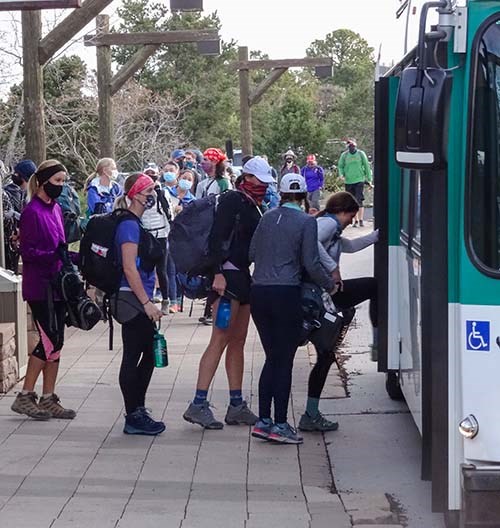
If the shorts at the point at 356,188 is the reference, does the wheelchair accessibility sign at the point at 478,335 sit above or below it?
above

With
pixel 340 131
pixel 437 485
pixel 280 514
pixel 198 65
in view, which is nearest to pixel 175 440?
pixel 280 514

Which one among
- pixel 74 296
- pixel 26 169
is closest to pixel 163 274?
pixel 26 169

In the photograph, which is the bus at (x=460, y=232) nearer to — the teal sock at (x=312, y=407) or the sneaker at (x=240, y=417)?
the teal sock at (x=312, y=407)

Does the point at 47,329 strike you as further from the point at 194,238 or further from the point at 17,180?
the point at 17,180

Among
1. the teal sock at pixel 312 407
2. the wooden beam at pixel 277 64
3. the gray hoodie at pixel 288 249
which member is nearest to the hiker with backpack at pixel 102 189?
the teal sock at pixel 312 407

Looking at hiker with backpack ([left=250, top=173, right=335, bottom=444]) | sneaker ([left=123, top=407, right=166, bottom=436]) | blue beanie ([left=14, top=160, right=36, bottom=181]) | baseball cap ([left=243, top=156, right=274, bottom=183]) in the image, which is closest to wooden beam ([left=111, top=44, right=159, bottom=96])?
blue beanie ([left=14, top=160, right=36, bottom=181])

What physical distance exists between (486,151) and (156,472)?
3.18m

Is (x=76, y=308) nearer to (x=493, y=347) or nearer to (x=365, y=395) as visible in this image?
(x=365, y=395)

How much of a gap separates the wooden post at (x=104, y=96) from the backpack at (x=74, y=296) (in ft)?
39.5

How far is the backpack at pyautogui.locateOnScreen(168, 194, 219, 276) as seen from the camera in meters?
8.33

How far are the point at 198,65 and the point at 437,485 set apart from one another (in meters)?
54.5

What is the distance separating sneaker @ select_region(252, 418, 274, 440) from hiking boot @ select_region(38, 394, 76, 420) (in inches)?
62.9

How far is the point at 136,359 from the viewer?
27.6 ft

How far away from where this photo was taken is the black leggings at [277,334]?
25.8ft
